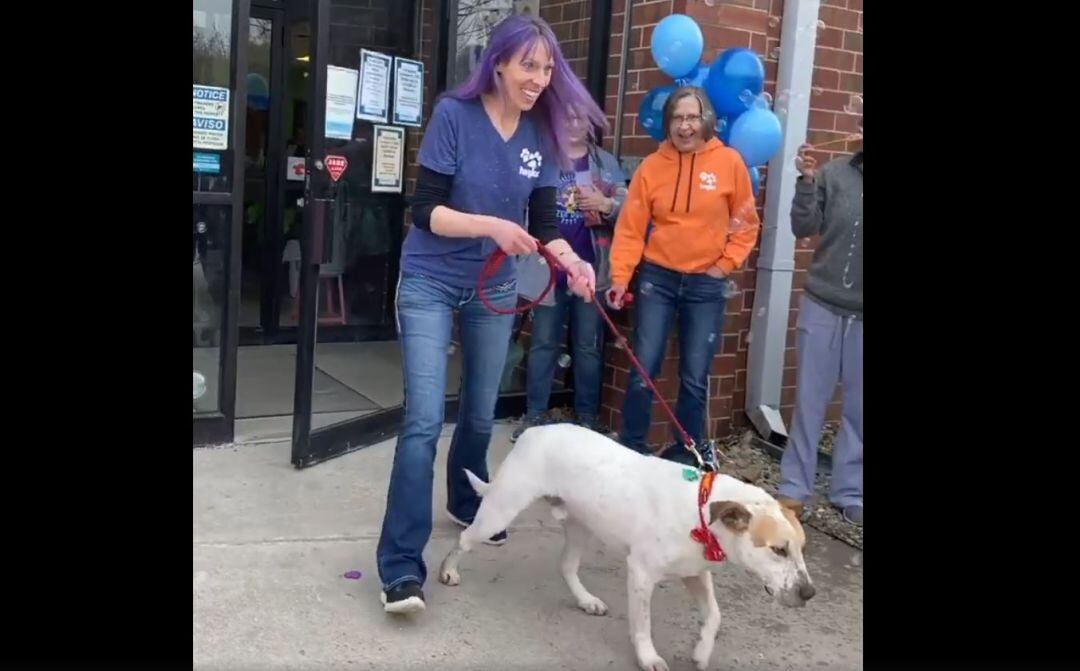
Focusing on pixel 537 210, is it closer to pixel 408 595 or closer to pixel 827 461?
pixel 408 595

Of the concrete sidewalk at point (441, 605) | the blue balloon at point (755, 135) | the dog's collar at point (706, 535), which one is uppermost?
the blue balloon at point (755, 135)

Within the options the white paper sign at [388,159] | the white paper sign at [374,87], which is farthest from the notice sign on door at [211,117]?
the white paper sign at [388,159]

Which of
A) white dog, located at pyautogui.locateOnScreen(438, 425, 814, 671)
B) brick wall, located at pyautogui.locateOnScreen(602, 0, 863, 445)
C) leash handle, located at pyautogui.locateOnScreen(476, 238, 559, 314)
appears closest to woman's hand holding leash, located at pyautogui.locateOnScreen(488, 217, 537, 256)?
leash handle, located at pyautogui.locateOnScreen(476, 238, 559, 314)

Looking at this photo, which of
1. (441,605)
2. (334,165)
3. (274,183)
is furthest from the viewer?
(274,183)

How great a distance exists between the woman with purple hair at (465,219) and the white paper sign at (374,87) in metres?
1.96

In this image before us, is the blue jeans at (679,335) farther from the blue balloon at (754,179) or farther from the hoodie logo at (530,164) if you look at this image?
the hoodie logo at (530,164)

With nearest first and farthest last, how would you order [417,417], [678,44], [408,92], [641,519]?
1. [641,519]
2. [417,417]
3. [678,44]
4. [408,92]

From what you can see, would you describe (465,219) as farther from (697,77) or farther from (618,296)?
(697,77)

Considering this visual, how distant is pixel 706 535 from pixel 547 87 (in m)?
1.60

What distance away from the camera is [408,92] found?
18.5ft

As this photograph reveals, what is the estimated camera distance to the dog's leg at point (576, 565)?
11.7 feet

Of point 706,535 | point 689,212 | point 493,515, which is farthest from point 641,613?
point 689,212

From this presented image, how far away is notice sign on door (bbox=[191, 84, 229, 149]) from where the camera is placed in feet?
15.4

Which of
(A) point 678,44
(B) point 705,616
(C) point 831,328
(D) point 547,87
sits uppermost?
(A) point 678,44
